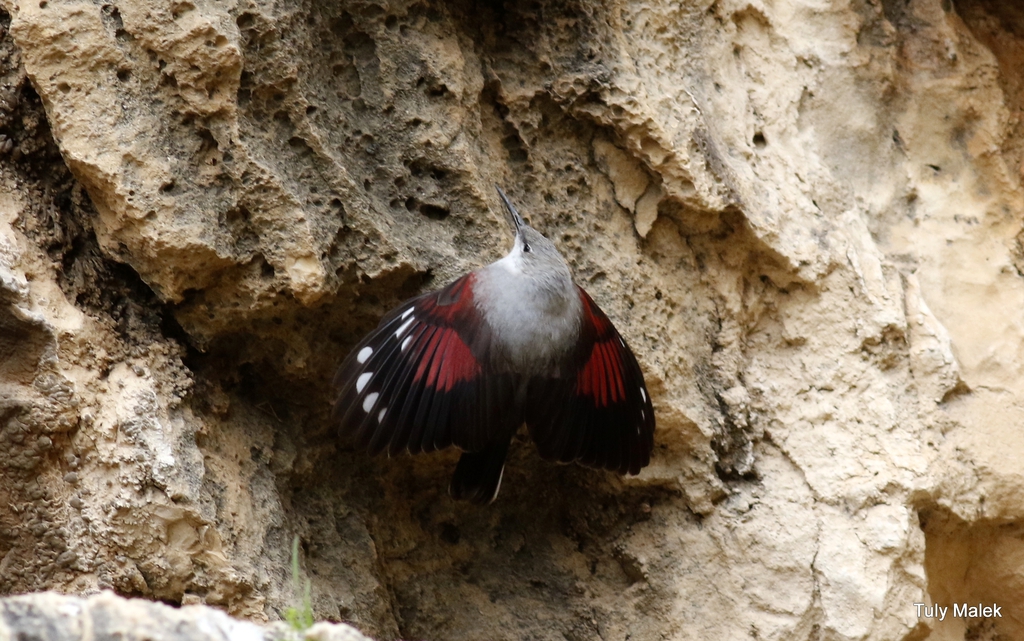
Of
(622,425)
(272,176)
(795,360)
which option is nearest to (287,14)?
(272,176)

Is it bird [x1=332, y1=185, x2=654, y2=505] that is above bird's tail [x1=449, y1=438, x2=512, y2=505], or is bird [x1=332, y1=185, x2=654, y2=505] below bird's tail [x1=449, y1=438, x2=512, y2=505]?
above

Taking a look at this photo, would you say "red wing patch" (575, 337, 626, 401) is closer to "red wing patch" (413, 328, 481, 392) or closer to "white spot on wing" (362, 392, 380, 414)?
"red wing patch" (413, 328, 481, 392)

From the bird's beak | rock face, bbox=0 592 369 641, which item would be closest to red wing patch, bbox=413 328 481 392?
the bird's beak

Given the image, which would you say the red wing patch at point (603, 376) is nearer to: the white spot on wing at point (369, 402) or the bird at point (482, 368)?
the bird at point (482, 368)


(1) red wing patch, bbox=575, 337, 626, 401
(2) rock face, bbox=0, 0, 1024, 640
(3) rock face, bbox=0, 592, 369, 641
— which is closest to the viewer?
(3) rock face, bbox=0, 592, 369, 641

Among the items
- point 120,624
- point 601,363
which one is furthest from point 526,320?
point 120,624

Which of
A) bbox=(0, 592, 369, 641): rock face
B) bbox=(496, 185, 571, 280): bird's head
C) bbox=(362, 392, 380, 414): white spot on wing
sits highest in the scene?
bbox=(496, 185, 571, 280): bird's head

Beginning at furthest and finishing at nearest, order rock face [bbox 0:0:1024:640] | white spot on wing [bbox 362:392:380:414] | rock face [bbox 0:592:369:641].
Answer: white spot on wing [bbox 362:392:380:414] → rock face [bbox 0:0:1024:640] → rock face [bbox 0:592:369:641]
